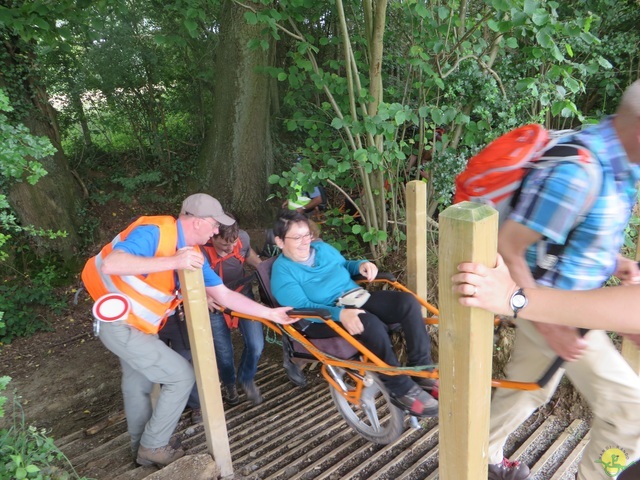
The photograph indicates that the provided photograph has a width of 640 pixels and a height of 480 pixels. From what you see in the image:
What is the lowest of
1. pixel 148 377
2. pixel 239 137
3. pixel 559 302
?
pixel 148 377

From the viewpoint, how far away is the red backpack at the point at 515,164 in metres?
1.51

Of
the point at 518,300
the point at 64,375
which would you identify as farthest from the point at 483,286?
the point at 64,375

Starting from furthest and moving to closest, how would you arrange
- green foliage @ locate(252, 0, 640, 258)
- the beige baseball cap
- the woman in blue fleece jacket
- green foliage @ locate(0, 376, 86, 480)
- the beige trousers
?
green foliage @ locate(252, 0, 640, 258)
the beige baseball cap
the woman in blue fleece jacket
green foliage @ locate(0, 376, 86, 480)
the beige trousers

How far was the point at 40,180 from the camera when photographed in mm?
6637

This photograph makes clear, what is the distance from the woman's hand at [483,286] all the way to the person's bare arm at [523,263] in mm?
534

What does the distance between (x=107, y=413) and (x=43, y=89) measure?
5.24 m

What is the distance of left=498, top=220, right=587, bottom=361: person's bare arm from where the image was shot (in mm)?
1510

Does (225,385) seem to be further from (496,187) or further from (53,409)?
(496,187)

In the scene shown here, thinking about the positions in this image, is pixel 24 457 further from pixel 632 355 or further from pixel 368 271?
pixel 632 355

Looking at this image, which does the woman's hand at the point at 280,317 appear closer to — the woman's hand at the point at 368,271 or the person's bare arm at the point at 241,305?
the person's bare arm at the point at 241,305

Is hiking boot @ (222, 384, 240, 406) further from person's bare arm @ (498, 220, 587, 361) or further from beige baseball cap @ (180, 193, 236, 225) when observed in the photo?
person's bare arm @ (498, 220, 587, 361)

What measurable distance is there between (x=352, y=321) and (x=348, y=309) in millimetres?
85

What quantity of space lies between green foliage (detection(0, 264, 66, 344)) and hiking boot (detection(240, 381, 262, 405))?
4132mm

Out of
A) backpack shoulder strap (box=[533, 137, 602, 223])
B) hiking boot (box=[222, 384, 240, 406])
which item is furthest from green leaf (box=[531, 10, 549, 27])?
hiking boot (box=[222, 384, 240, 406])
